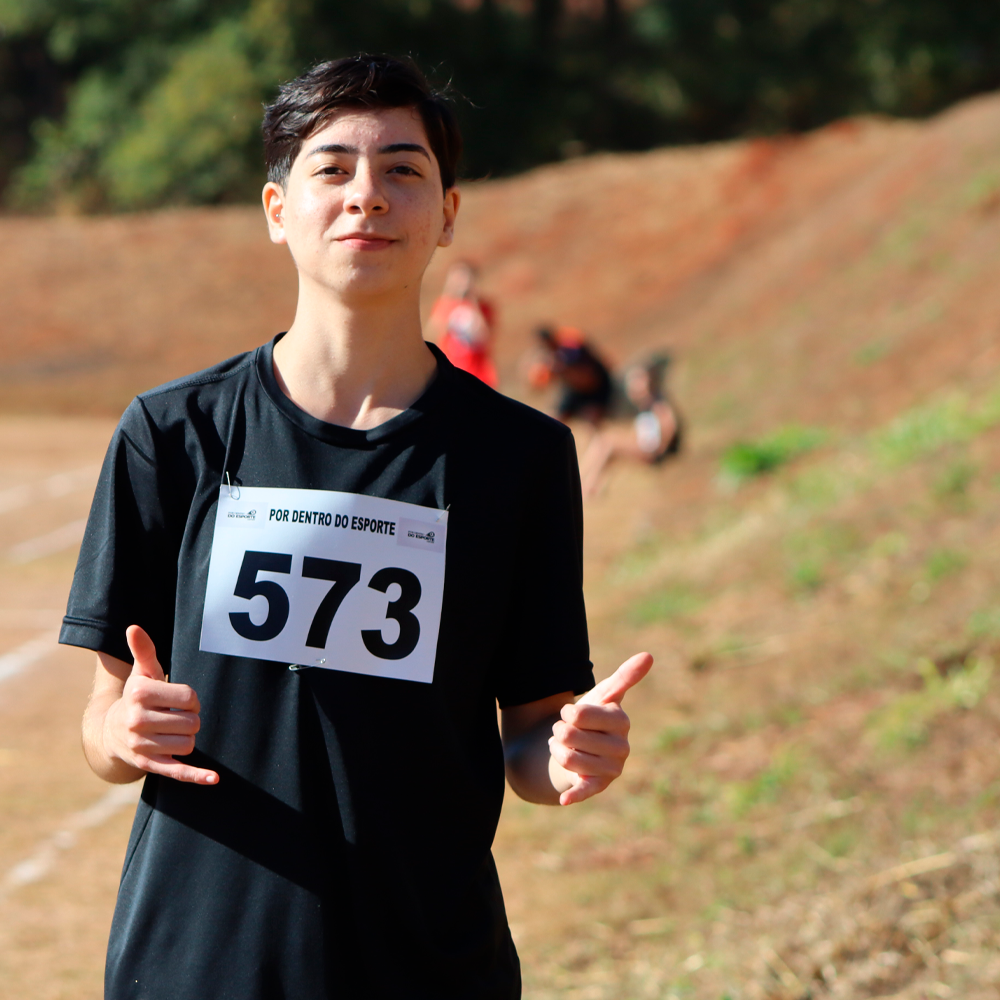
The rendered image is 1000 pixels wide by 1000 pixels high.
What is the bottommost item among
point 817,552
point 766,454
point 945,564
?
point 945,564

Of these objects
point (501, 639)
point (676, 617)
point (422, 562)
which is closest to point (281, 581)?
point (422, 562)

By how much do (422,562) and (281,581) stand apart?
214mm

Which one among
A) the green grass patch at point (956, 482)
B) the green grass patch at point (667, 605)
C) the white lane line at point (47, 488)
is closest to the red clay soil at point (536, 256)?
the white lane line at point (47, 488)

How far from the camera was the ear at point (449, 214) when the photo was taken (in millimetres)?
2189

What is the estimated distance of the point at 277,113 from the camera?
7.08 feet

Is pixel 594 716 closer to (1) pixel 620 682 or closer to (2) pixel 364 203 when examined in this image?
(1) pixel 620 682

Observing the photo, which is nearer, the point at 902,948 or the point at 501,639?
the point at 501,639

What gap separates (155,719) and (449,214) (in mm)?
961

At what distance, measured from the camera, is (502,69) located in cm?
4253

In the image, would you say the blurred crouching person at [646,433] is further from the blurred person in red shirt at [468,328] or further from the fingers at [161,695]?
the fingers at [161,695]

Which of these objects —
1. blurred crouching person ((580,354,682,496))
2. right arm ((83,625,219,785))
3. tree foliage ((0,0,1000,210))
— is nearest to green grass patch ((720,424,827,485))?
blurred crouching person ((580,354,682,496))

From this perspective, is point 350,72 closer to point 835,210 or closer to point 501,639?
point 501,639

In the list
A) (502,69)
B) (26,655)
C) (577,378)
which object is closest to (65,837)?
(26,655)

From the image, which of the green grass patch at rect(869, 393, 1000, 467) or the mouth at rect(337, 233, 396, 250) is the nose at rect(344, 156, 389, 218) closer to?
the mouth at rect(337, 233, 396, 250)
